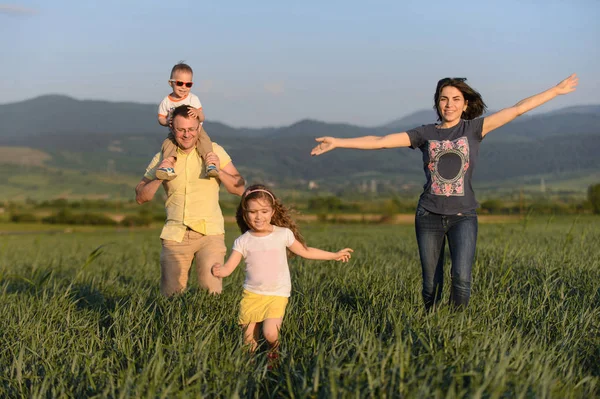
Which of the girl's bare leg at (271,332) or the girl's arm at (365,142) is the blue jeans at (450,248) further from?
the girl's bare leg at (271,332)

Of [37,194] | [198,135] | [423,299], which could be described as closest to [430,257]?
[423,299]

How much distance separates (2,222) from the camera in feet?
255

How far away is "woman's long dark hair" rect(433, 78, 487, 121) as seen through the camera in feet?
18.5

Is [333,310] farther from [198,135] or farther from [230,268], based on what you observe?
[198,135]

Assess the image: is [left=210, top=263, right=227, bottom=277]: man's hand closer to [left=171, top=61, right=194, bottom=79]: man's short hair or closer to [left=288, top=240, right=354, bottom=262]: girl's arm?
[left=288, top=240, right=354, bottom=262]: girl's arm

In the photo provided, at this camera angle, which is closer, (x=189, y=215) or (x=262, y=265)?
(x=262, y=265)

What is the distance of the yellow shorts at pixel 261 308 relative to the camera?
14.6ft

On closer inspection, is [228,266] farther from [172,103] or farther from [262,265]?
[172,103]

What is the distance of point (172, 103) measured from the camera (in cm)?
636

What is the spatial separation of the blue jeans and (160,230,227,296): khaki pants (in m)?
1.79

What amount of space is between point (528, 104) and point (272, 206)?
2.37 metres

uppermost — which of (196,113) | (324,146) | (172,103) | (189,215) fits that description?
(172,103)

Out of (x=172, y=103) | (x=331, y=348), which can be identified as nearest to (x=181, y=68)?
(x=172, y=103)

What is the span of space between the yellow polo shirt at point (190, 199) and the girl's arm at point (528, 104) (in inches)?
92.7
